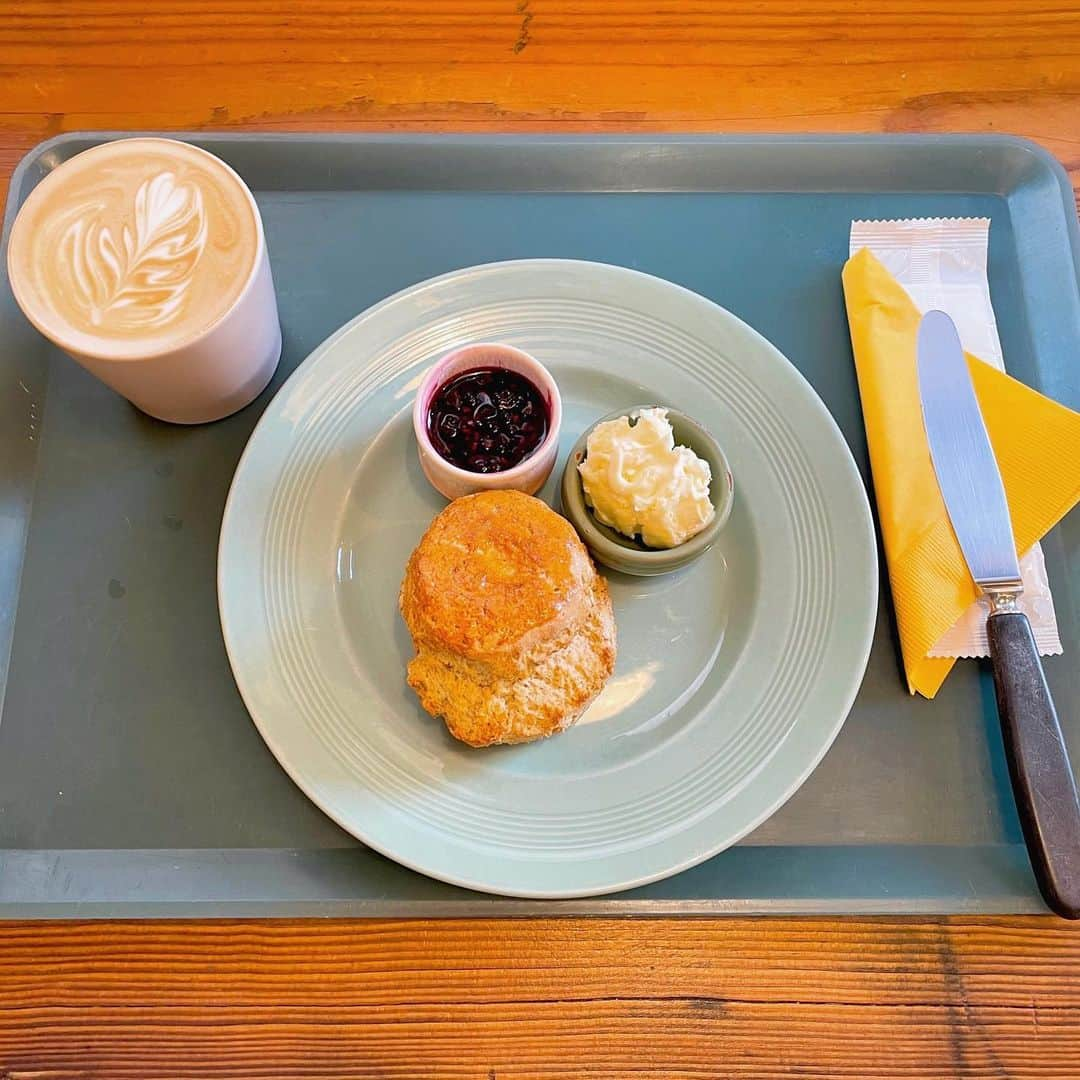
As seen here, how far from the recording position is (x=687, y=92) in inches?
98.0

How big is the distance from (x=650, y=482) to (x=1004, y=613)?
79cm

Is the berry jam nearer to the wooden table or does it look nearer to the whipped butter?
the whipped butter

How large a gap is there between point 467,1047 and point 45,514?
1443 millimetres

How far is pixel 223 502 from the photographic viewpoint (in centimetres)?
203

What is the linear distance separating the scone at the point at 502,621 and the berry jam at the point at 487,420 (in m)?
0.10

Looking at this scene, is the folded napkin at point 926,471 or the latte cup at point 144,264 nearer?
the latte cup at point 144,264

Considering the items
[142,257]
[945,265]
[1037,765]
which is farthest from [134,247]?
[1037,765]

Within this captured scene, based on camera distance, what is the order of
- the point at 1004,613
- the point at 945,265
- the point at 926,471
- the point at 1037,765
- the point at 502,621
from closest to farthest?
the point at 502,621, the point at 1037,765, the point at 1004,613, the point at 926,471, the point at 945,265

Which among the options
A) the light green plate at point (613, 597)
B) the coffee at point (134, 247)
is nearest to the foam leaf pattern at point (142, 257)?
the coffee at point (134, 247)

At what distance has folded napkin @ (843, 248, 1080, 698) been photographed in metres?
1.87

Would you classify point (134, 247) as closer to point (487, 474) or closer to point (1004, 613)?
point (487, 474)

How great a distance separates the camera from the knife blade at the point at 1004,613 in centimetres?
170

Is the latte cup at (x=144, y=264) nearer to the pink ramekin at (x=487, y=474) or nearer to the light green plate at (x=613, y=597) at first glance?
the light green plate at (x=613, y=597)

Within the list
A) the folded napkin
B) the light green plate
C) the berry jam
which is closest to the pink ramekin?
the berry jam
